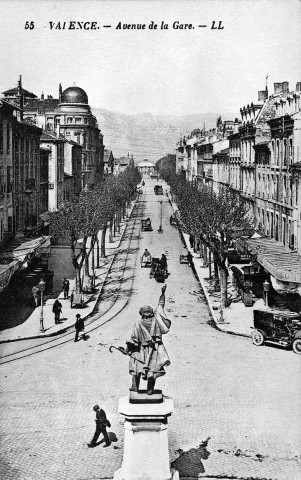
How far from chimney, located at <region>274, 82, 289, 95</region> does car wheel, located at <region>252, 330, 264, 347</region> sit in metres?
35.5

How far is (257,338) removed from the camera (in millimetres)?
27594

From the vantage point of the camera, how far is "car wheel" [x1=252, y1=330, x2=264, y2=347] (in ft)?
90.0

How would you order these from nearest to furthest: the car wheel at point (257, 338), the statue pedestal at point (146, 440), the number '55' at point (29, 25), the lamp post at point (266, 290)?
the statue pedestal at point (146, 440) < the number '55' at point (29, 25) < the car wheel at point (257, 338) < the lamp post at point (266, 290)

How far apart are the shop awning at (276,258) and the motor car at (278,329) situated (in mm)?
4537

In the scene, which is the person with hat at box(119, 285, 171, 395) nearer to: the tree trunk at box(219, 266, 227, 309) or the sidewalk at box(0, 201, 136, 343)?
the sidewalk at box(0, 201, 136, 343)

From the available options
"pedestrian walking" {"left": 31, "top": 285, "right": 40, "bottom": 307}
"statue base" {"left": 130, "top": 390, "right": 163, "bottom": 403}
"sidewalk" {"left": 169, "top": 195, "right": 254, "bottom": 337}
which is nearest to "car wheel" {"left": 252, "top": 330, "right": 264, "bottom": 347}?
"sidewalk" {"left": 169, "top": 195, "right": 254, "bottom": 337}

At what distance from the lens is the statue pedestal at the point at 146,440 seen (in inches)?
508

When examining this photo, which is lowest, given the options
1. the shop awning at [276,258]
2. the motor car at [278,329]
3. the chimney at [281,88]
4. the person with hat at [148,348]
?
the motor car at [278,329]

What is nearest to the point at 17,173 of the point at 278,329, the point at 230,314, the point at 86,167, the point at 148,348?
the point at 230,314

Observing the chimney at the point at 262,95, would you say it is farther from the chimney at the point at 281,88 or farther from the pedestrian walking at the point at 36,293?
the pedestrian walking at the point at 36,293

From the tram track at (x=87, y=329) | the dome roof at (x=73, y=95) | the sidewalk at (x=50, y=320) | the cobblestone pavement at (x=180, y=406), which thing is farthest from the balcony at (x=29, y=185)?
the dome roof at (x=73, y=95)

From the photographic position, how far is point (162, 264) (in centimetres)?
4525

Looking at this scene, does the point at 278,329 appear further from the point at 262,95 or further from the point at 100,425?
the point at 262,95

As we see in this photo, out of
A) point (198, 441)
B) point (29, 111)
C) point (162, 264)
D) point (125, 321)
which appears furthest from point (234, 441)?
point (29, 111)
